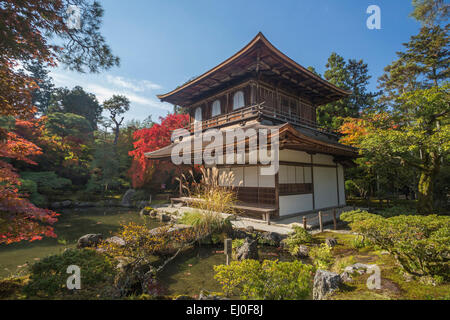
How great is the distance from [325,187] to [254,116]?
15.1 feet

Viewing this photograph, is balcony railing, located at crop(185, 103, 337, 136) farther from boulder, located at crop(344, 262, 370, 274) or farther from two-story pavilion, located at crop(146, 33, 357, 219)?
boulder, located at crop(344, 262, 370, 274)

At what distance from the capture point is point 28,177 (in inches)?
424

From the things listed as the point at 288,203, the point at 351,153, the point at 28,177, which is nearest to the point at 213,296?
the point at 288,203

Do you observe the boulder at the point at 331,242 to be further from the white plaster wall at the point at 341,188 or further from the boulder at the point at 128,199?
the boulder at the point at 128,199

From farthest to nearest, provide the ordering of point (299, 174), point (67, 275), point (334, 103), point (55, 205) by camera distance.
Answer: point (334, 103) → point (55, 205) → point (299, 174) → point (67, 275)

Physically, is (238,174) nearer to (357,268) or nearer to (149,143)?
(357,268)

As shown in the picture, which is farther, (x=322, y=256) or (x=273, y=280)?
(x=322, y=256)

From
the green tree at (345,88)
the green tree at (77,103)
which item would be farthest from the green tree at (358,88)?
the green tree at (77,103)

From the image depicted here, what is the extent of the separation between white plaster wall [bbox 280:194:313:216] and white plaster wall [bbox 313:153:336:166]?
1669 mm

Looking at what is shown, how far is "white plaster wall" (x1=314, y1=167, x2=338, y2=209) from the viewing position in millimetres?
8469

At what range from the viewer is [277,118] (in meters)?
8.85

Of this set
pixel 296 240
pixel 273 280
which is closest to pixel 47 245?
pixel 273 280

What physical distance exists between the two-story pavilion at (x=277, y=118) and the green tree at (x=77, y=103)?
22.5 meters

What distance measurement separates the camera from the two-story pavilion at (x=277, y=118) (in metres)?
7.21
